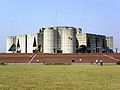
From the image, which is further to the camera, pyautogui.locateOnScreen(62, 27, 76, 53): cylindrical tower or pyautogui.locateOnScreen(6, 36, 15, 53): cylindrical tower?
pyautogui.locateOnScreen(6, 36, 15, 53): cylindrical tower

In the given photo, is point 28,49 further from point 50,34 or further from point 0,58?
point 0,58

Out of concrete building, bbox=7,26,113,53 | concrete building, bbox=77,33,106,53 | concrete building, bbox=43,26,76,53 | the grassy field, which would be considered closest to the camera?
the grassy field

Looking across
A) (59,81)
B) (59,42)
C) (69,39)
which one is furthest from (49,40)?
(59,81)

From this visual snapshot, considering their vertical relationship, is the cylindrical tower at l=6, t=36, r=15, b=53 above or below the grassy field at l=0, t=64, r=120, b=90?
above

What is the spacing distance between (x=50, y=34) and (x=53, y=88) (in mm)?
96780

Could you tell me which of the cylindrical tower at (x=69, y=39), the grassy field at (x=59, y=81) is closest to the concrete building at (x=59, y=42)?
the cylindrical tower at (x=69, y=39)

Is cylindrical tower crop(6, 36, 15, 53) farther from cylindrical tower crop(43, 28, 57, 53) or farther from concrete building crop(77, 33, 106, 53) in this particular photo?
concrete building crop(77, 33, 106, 53)

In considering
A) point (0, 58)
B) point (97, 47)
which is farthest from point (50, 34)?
point (0, 58)

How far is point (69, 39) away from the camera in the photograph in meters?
110

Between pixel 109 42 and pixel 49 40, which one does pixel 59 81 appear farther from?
pixel 109 42

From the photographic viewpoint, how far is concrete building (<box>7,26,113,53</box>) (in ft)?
364

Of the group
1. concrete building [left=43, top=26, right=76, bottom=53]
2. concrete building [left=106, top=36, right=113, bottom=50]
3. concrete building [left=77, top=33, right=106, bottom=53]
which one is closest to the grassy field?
concrete building [left=43, top=26, right=76, bottom=53]

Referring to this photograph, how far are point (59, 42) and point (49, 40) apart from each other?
206 inches

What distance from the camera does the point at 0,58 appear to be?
8338 centimetres
